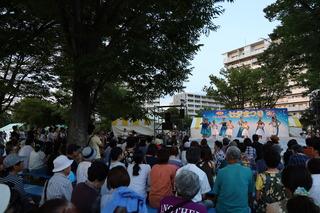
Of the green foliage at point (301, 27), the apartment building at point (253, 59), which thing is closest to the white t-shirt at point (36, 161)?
the green foliage at point (301, 27)

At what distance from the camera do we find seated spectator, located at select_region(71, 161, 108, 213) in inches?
132

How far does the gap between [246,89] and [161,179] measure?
93.7ft

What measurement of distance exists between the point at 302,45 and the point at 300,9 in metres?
1.75

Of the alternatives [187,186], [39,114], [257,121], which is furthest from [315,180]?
[39,114]

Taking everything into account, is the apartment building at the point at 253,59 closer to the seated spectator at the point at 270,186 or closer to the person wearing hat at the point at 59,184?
the seated spectator at the point at 270,186

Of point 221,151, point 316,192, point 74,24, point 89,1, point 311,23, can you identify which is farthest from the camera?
point 311,23

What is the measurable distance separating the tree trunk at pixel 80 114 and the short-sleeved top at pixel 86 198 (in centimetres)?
577

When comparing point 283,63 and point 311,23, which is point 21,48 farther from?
point 283,63

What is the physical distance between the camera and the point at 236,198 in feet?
13.2

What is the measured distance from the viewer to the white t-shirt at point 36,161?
8344mm

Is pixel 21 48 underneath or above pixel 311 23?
underneath

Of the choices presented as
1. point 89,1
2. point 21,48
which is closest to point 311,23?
point 89,1

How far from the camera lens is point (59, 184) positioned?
3.88 meters

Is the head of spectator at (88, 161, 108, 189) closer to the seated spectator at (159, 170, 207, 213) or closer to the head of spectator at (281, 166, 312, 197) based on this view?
the seated spectator at (159, 170, 207, 213)
